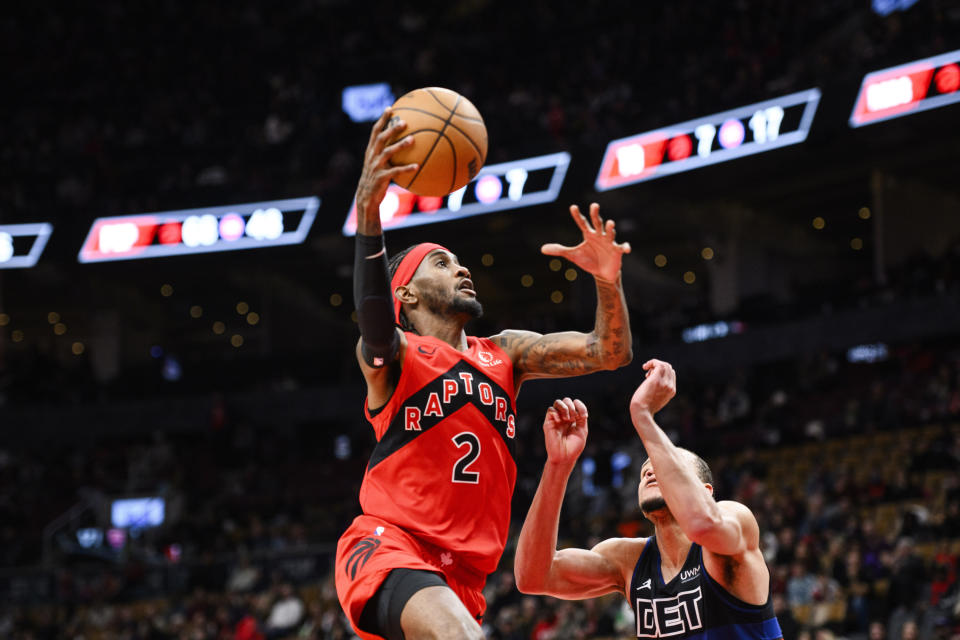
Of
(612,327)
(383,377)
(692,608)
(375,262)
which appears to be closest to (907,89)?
(612,327)

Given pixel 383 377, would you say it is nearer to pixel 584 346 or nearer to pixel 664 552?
pixel 584 346

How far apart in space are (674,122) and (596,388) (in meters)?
7.68

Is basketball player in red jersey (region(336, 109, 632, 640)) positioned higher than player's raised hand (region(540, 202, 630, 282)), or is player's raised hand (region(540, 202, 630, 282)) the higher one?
player's raised hand (region(540, 202, 630, 282))

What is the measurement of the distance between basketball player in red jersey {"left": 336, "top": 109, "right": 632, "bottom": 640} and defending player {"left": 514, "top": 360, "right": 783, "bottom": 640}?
0.73 feet

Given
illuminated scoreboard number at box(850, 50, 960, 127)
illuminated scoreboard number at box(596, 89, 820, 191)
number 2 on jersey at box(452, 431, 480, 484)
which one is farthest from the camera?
illuminated scoreboard number at box(596, 89, 820, 191)

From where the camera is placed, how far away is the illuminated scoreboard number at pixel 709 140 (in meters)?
20.4

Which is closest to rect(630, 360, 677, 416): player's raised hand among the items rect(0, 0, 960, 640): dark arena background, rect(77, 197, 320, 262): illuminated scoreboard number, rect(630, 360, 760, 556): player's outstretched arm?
rect(630, 360, 760, 556): player's outstretched arm

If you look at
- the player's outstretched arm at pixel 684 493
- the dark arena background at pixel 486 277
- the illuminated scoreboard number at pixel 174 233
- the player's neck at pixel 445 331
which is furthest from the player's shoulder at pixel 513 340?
the illuminated scoreboard number at pixel 174 233

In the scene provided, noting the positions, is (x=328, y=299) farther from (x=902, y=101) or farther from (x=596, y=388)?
(x=902, y=101)

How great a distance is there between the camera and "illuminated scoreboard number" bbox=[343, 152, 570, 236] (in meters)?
23.3

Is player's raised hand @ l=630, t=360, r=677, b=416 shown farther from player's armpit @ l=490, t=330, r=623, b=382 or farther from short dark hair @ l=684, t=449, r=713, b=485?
short dark hair @ l=684, t=449, r=713, b=485

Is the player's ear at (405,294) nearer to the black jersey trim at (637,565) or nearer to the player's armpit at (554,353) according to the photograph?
the player's armpit at (554,353)

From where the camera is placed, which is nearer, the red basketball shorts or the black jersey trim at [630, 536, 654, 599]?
the red basketball shorts

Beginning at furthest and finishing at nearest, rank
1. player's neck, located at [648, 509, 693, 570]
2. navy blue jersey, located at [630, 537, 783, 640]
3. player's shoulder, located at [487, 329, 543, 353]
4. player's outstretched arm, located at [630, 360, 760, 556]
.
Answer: player's shoulder, located at [487, 329, 543, 353], player's neck, located at [648, 509, 693, 570], navy blue jersey, located at [630, 537, 783, 640], player's outstretched arm, located at [630, 360, 760, 556]
